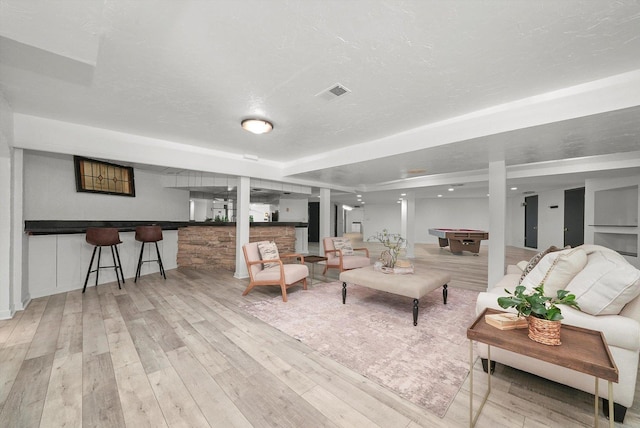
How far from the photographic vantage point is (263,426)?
1455mm

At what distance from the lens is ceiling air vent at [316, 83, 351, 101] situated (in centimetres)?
236

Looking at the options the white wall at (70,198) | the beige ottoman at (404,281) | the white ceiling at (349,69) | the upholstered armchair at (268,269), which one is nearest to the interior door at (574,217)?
the white ceiling at (349,69)

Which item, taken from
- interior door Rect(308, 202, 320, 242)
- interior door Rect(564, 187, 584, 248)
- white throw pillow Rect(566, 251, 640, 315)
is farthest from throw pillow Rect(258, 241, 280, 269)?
interior door Rect(564, 187, 584, 248)

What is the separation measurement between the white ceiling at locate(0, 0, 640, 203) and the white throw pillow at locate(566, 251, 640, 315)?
1.56 m

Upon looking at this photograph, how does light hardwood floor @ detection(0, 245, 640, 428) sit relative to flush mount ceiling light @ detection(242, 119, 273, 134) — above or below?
below

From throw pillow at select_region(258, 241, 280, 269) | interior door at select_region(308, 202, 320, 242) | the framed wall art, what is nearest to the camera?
throw pillow at select_region(258, 241, 280, 269)

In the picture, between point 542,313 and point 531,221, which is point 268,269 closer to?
point 542,313

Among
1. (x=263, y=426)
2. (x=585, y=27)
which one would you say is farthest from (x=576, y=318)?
(x=263, y=426)

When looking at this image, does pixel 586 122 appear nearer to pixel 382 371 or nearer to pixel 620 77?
pixel 620 77

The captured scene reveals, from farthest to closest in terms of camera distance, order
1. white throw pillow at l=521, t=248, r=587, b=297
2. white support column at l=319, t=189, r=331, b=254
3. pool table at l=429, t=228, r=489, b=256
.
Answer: pool table at l=429, t=228, r=489, b=256 → white support column at l=319, t=189, r=331, b=254 → white throw pillow at l=521, t=248, r=587, b=297

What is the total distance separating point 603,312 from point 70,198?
7.13 metres

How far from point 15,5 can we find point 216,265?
17.3ft

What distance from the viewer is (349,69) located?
2078 mm

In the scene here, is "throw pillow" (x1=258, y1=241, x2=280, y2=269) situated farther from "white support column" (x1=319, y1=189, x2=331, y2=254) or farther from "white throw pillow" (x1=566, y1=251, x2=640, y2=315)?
"white throw pillow" (x1=566, y1=251, x2=640, y2=315)
